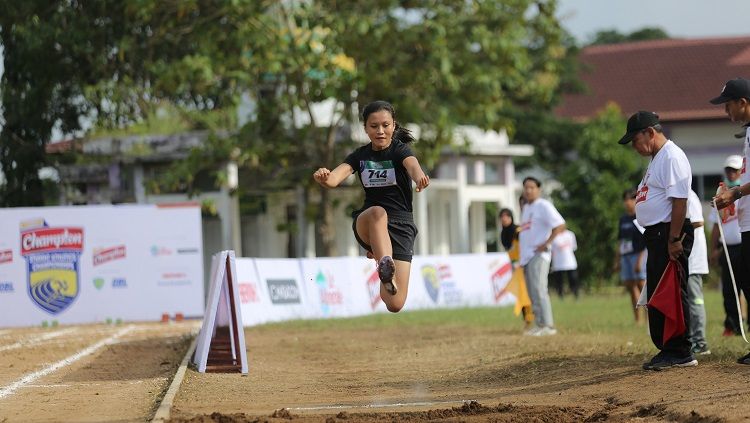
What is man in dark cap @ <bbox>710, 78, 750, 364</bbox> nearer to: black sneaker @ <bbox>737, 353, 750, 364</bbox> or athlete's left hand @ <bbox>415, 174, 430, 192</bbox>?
black sneaker @ <bbox>737, 353, 750, 364</bbox>

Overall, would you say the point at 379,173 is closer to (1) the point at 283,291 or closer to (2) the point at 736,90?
(2) the point at 736,90

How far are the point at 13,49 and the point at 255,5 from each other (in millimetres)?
6189

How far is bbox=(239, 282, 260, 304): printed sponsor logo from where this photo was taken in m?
22.0

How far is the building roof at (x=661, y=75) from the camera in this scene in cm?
5653

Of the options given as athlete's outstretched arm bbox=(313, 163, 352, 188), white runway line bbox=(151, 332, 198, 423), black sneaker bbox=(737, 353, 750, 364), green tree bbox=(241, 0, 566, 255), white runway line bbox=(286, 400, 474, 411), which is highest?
green tree bbox=(241, 0, 566, 255)

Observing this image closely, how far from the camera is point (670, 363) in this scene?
1071 cm

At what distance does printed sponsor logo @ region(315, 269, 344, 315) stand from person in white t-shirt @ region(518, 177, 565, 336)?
28.4 ft

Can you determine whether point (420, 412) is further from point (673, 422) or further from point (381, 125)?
point (381, 125)

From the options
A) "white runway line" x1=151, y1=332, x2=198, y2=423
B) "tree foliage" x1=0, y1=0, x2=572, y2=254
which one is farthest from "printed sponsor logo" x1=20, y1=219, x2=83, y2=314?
"white runway line" x1=151, y1=332, x2=198, y2=423

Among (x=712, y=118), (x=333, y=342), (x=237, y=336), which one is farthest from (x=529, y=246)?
(x=712, y=118)

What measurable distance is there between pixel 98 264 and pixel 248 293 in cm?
356

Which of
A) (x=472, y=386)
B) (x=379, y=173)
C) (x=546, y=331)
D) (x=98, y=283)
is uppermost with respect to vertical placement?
(x=379, y=173)

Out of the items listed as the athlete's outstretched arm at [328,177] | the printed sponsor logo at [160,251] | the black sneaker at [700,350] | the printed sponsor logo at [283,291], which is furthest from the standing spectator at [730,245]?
the printed sponsor logo at [160,251]

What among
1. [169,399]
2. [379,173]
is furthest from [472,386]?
[169,399]
